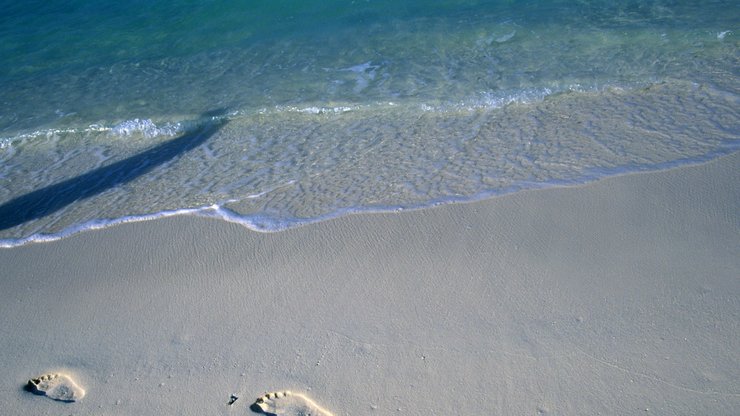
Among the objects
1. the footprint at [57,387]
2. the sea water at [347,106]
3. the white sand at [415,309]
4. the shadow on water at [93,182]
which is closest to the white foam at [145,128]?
the sea water at [347,106]

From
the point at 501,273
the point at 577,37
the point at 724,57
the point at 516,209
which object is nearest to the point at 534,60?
the point at 577,37

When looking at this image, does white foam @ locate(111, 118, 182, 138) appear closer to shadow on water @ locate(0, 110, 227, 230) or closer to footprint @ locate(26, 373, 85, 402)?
shadow on water @ locate(0, 110, 227, 230)

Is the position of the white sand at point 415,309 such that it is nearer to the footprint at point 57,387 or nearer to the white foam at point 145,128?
the footprint at point 57,387

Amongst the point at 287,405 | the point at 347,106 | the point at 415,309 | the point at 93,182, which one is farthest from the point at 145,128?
the point at 287,405

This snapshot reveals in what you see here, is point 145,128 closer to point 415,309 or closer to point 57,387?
point 57,387

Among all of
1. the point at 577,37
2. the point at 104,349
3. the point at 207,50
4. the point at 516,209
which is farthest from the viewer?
the point at 207,50

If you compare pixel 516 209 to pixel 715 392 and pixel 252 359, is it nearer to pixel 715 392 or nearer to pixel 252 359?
pixel 715 392
